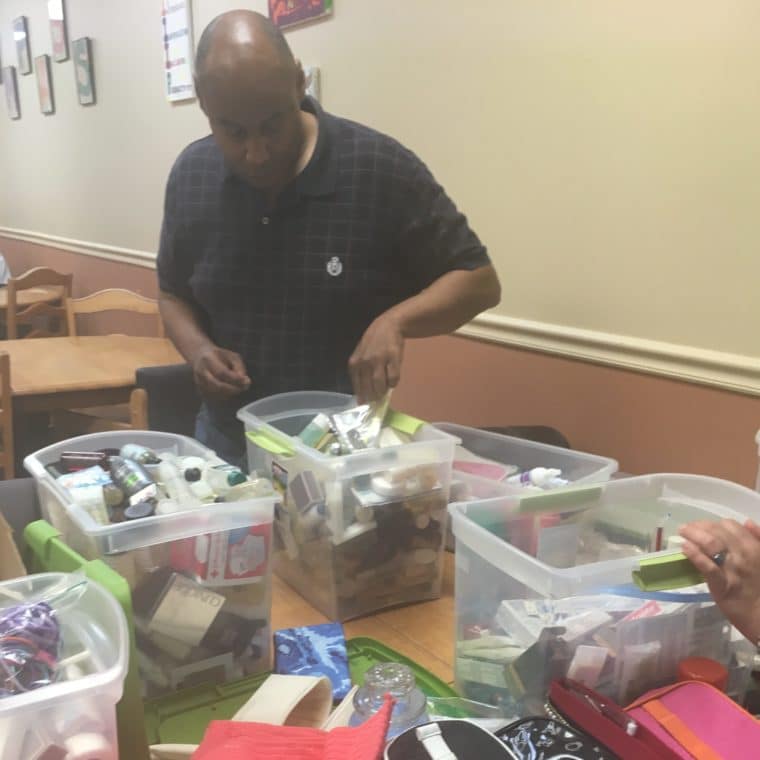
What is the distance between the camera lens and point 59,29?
13.2 feet

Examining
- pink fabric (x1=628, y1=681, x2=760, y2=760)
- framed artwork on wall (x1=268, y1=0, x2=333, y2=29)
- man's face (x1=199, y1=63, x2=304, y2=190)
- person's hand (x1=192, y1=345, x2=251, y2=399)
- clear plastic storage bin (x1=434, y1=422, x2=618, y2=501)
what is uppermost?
framed artwork on wall (x1=268, y1=0, x2=333, y2=29)

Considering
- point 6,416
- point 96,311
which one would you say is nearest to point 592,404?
point 6,416

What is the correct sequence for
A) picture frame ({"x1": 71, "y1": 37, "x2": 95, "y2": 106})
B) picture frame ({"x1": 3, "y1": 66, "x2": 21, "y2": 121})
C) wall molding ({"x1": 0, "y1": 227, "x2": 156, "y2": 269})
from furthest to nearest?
picture frame ({"x1": 3, "y1": 66, "x2": 21, "y2": 121})
picture frame ({"x1": 71, "y1": 37, "x2": 95, "y2": 106})
wall molding ({"x1": 0, "y1": 227, "x2": 156, "y2": 269})

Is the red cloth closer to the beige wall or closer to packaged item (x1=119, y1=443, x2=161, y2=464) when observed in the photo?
packaged item (x1=119, y1=443, x2=161, y2=464)

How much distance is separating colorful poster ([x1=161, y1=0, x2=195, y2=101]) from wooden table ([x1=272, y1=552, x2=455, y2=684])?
254 cm

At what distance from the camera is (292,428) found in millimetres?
1134

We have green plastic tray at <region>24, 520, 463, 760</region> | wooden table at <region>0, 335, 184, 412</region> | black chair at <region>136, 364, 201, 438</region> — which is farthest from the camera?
wooden table at <region>0, 335, 184, 412</region>

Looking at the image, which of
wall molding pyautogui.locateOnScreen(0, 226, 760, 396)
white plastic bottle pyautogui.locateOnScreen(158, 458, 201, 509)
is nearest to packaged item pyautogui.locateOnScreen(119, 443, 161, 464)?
white plastic bottle pyautogui.locateOnScreen(158, 458, 201, 509)

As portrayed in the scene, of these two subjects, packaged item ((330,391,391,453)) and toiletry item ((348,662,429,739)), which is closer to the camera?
toiletry item ((348,662,429,739))

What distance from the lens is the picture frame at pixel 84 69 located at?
12.5 feet

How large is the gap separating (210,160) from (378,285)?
1.25ft

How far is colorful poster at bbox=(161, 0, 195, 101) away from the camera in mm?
2958

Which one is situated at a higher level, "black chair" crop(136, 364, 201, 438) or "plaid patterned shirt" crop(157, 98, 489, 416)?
"plaid patterned shirt" crop(157, 98, 489, 416)

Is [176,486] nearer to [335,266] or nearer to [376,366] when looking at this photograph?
[376,366]
